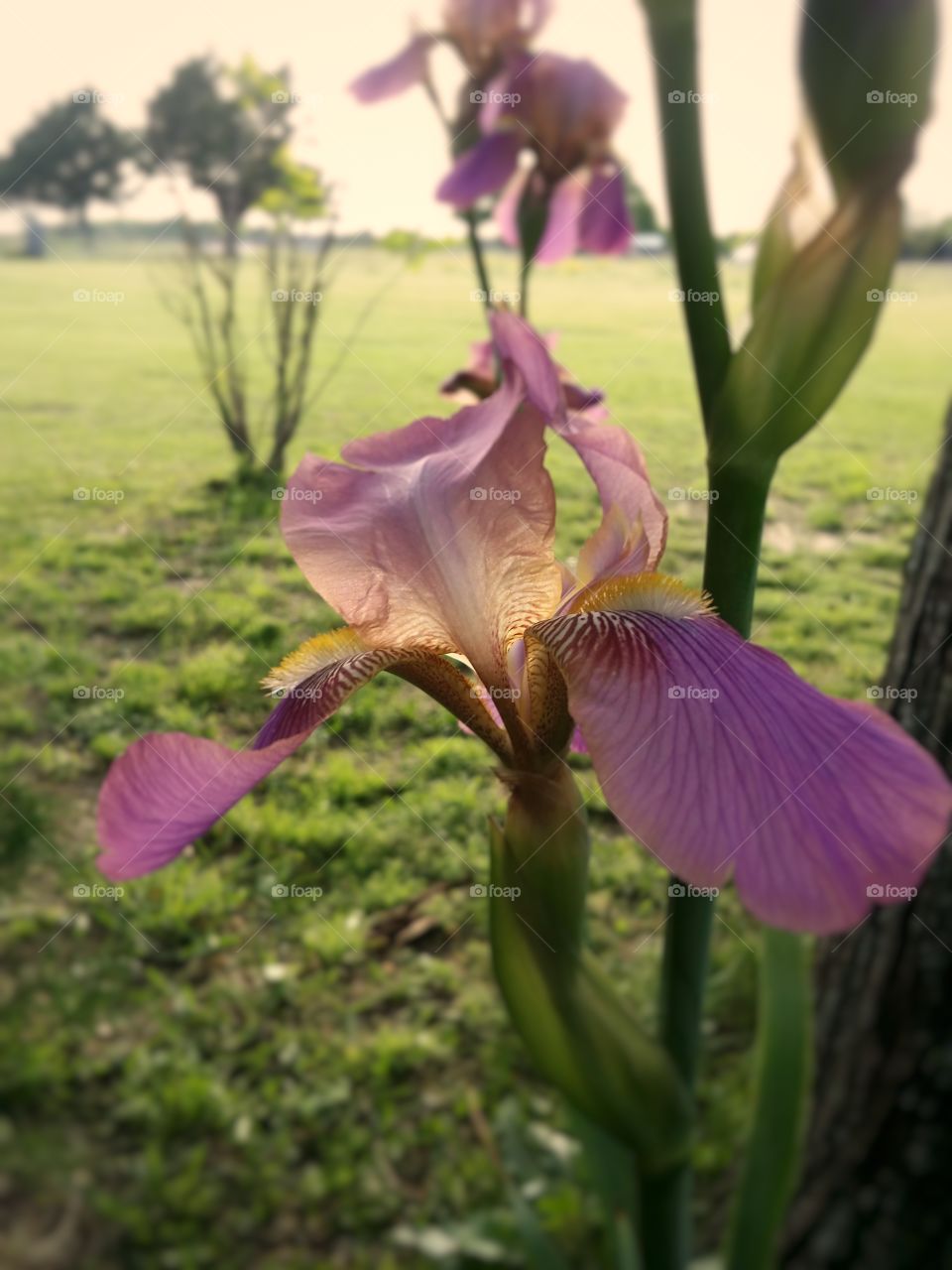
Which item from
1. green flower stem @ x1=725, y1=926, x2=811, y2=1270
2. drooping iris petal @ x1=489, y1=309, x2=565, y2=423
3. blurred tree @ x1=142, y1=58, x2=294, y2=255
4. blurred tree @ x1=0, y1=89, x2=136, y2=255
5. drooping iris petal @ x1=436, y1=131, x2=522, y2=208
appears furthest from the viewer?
blurred tree @ x1=0, y1=89, x2=136, y2=255

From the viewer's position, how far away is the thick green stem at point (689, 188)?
1.55 feet

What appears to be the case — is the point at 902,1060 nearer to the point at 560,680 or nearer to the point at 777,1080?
the point at 777,1080

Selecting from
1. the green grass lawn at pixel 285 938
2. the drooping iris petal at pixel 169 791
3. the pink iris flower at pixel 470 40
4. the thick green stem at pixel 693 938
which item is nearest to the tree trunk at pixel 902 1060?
the green grass lawn at pixel 285 938

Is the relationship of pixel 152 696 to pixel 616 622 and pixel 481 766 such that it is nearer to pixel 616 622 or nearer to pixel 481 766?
pixel 481 766

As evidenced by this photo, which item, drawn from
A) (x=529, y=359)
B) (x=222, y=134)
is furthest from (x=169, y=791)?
(x=222, y=134)

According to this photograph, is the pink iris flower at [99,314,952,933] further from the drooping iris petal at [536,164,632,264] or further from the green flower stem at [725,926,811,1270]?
the drooping iris petal at [536,164,632,264]

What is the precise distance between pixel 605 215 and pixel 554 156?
0.17 meters

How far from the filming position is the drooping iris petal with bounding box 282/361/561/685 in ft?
1.80

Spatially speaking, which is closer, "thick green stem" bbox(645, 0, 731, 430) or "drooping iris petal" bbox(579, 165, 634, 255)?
"thick green stem" bbox(645, 0, 731, 430)

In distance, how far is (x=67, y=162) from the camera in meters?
6.58

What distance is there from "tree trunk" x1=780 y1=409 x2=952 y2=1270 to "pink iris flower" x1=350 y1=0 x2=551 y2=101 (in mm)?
673

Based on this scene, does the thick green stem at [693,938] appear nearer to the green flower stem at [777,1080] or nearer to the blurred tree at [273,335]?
the green flower stem at [777,1080]

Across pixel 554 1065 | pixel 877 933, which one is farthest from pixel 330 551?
pixel 877 933

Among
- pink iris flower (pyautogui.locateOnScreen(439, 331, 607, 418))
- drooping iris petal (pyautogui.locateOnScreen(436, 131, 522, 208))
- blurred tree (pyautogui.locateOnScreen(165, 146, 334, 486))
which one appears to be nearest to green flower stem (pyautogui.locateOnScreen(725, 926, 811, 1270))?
pink iris flower (pyautogui.locateOnScreen(439, 331, 607, 418))
